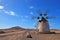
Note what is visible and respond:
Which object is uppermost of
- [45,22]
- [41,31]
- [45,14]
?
[45,14]

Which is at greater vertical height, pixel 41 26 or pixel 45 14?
pixel 45 14

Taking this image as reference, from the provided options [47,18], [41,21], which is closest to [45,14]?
[47,18]

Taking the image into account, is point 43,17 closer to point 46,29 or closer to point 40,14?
point 40,14

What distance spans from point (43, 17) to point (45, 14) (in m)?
2.38

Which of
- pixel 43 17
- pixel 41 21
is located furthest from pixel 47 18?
pixel 41 21

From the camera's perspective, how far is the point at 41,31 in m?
48.0

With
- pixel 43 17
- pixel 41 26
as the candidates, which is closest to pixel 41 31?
pixel 41 26

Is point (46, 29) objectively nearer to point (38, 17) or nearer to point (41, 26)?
point (41, 26)

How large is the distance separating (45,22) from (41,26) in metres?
2.09

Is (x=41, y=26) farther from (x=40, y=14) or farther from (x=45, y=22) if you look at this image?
(x=40, y=14)

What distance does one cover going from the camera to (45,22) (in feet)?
156

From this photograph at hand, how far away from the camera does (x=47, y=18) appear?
52.9m

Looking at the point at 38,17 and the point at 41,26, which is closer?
the point at 41,26

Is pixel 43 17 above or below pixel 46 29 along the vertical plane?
above
